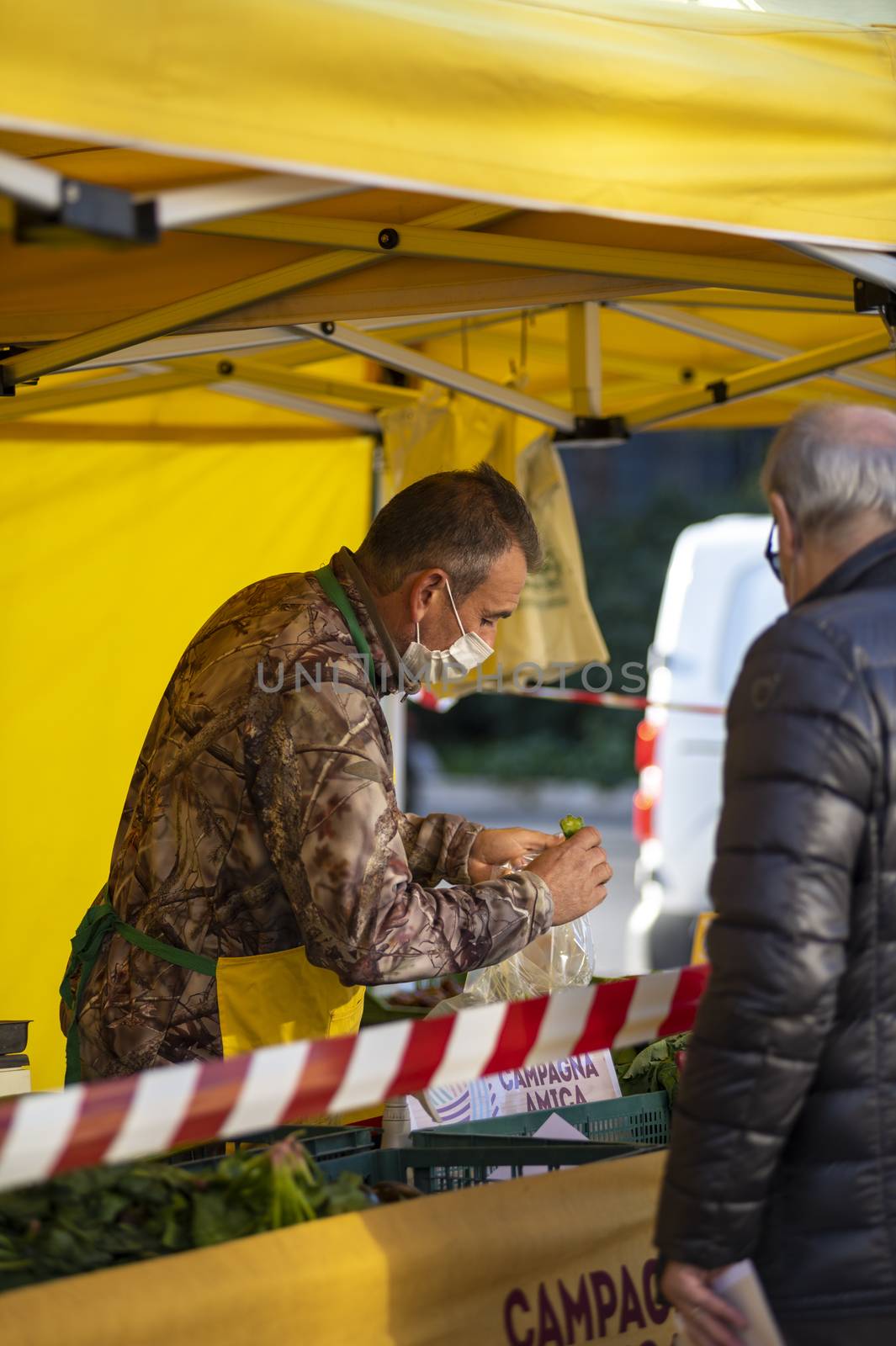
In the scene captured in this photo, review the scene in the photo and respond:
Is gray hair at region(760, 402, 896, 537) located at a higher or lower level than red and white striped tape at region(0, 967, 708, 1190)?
higher

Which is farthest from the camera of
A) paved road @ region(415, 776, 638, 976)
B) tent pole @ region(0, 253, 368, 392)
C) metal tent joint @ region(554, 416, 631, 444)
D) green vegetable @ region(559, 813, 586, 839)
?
paved road @ region(415, 776, 638, 976)

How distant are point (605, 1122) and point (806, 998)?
4.12ft

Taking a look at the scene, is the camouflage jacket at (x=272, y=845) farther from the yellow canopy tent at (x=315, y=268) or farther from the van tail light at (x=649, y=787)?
the van tail light at (x=649, y=787)

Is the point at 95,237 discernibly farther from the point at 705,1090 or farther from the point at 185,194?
the point at 705,1090

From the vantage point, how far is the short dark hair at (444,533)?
2865 millimetres

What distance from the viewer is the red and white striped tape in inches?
73.8

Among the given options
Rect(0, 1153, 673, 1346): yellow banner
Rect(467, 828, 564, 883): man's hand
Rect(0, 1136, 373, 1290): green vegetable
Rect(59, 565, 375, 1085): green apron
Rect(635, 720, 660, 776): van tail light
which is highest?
Rect(467, 828, 564, 883): man's hand

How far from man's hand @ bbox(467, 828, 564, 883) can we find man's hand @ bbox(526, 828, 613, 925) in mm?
294

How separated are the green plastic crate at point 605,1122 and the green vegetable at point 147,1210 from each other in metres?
0.46

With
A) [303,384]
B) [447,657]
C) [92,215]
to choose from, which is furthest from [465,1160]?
[303,384]

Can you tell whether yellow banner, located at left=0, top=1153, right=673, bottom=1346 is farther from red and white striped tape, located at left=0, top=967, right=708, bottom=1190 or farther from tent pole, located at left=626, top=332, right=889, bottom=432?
tent pole, located at left=626, top=332, right=889, bottom=432

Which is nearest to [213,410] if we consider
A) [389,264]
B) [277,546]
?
[277,546]

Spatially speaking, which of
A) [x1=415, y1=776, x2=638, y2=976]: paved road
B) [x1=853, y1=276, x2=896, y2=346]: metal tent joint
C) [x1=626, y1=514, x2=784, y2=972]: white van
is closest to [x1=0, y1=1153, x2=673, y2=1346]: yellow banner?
[x1=853, y1=276, x2=896, y2=346]: metal tent joint

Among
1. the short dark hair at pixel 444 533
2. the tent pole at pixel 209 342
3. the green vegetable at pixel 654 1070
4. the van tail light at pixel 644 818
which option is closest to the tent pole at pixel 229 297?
the tent pole at pixel 209 342
